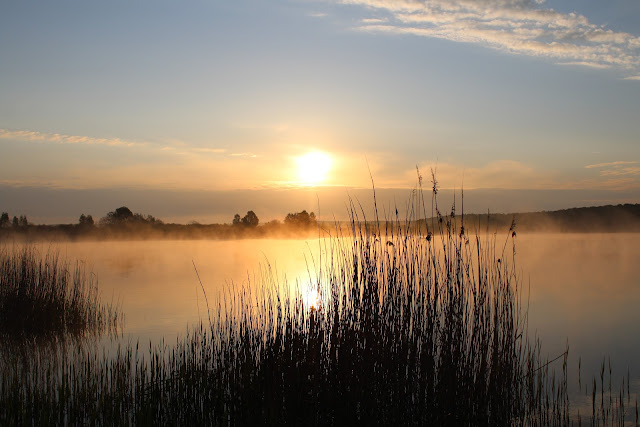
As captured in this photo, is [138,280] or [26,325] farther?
[138,280]

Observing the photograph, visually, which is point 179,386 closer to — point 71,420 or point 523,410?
point 71,420

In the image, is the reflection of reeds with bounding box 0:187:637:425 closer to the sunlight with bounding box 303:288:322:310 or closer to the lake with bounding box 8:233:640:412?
the sunlight with bounding box 303:288:322:310

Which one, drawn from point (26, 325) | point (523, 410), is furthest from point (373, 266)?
point (26, 325)

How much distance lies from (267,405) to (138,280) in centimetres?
1622

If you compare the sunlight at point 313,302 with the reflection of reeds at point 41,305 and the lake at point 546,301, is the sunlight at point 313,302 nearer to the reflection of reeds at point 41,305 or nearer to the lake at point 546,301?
the lake at point 546,301

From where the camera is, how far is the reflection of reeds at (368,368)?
166 inches

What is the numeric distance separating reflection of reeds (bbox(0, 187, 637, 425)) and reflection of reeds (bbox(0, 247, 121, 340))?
444cm

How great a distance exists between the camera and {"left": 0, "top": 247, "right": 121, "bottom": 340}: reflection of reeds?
877 cm

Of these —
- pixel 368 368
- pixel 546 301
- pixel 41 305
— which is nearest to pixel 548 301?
pixel 546 301

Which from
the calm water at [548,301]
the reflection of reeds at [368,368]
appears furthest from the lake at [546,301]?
the reflection of reeds at [368,368]

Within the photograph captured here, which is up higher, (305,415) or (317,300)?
(317,300)

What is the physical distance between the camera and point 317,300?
509 cm

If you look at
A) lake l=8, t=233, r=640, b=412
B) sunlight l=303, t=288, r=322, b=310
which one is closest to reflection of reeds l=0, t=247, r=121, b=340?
lake l=8, t=233, r=640, b=412

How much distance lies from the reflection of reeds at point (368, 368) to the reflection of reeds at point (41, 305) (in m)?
4.44
